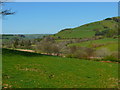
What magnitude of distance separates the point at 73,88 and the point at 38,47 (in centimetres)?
6224

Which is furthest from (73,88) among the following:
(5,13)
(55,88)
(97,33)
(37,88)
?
(97,33)

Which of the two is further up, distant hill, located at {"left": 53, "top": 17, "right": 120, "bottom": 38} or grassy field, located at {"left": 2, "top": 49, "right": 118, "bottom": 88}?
distant hill, located at {"left": 53, "top": 17, "right": 120, "bottom": 38}

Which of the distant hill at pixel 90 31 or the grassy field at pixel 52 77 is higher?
the distant hill at pixel 90 31

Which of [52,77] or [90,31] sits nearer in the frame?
[52,77]

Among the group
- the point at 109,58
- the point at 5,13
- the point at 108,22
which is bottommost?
the point at 109,58

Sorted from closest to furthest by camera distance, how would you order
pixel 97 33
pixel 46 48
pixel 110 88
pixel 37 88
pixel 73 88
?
pixel 37 88, pixel 73 88, pixel 110 88, pixel 46 48, pixel 97 33

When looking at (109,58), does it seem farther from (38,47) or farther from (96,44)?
(96,44)

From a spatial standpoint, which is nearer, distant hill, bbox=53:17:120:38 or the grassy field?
the grassy field

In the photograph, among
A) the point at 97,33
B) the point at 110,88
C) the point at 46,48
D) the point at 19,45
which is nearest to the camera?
the point at 110,88

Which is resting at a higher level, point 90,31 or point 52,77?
point 90,31

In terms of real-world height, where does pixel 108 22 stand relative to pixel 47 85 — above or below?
above

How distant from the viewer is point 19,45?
282 ft

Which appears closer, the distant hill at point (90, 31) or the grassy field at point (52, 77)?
the grassy field at point (52, 77)

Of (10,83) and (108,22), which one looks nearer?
(10,83)
